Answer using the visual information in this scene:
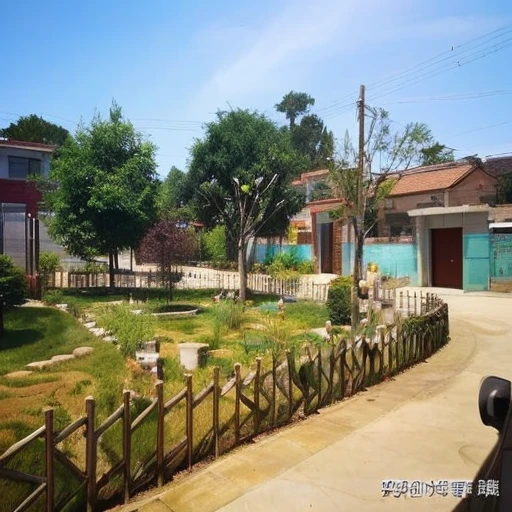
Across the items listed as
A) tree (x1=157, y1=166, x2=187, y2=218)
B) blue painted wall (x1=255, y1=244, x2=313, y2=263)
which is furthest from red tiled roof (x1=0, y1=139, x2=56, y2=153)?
blue painted wall (x1=255, y1=244, x2=313, y2=263)

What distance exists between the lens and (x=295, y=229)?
32625 millimetres

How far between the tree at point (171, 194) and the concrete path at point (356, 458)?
14.1 m

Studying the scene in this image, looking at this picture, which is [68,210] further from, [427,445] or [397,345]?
[427,445]

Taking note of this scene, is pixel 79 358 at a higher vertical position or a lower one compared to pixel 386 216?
lower

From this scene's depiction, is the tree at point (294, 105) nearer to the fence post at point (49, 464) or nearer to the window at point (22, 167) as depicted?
the window at point (22, 167)

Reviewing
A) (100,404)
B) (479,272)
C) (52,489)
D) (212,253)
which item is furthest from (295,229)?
(52,489)

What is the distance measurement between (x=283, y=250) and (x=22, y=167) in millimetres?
16743

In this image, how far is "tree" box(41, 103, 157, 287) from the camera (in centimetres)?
1688

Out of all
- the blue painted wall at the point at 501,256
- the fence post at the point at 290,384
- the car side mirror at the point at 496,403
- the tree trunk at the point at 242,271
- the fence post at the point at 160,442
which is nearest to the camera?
the car side mirror at the point at 496,403

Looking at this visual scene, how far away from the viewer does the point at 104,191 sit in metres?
16.5

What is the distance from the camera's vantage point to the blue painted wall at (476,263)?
1747 cm

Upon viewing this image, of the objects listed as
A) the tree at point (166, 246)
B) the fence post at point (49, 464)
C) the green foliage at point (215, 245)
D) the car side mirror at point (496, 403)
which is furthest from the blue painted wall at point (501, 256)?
the green foliage at point (215, 245)

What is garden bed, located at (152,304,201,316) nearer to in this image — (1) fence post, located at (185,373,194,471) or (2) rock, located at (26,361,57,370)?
(2) rock, located at (26,361,57,370)

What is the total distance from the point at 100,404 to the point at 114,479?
1.74 m
